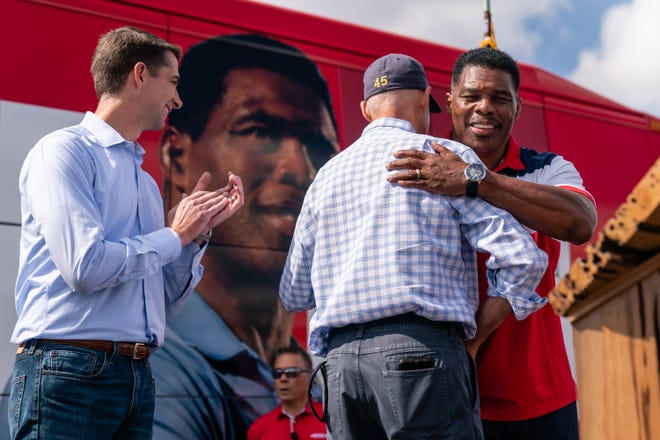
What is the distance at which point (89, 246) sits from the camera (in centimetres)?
219

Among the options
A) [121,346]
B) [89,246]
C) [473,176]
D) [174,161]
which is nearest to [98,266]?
[89,246]

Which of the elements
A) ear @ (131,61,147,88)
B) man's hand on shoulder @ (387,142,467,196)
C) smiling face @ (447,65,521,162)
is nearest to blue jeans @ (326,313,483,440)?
man's hand on shoulder @ (387,142,467,196)

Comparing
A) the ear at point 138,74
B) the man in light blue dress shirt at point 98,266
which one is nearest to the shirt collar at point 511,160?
the man in light blue dress shirt at point 98,266

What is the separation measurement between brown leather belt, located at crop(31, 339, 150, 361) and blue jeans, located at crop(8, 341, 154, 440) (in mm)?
12

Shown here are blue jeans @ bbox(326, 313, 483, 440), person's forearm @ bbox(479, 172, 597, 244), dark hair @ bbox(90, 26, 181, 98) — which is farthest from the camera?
dark hair @ bbox(90, 26, 181, 98)

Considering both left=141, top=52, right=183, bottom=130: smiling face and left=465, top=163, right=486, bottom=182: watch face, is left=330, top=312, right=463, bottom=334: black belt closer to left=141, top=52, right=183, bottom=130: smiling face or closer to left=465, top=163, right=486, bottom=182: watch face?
left=465, top=163, right=486, bottom=182: watch face

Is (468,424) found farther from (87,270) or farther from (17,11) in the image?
(17,11)

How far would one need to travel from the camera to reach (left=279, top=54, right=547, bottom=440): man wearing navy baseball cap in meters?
2.07

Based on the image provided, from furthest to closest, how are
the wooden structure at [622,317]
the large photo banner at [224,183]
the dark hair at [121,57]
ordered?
the large photo banner at [224,183] < the dark hair at [121,57] < the wooden structure at [622,317]

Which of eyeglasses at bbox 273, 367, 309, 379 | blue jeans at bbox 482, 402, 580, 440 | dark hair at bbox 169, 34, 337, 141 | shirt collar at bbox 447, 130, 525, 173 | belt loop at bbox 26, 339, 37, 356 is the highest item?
dark hair at bbox 169, 34, 337, 141

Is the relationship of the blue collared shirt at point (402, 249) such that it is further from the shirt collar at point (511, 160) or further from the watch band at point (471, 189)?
the shirt collar at point (511, 160)

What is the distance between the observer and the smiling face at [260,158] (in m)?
3.79

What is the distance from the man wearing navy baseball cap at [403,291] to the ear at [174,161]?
1.47m

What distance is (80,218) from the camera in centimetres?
222
